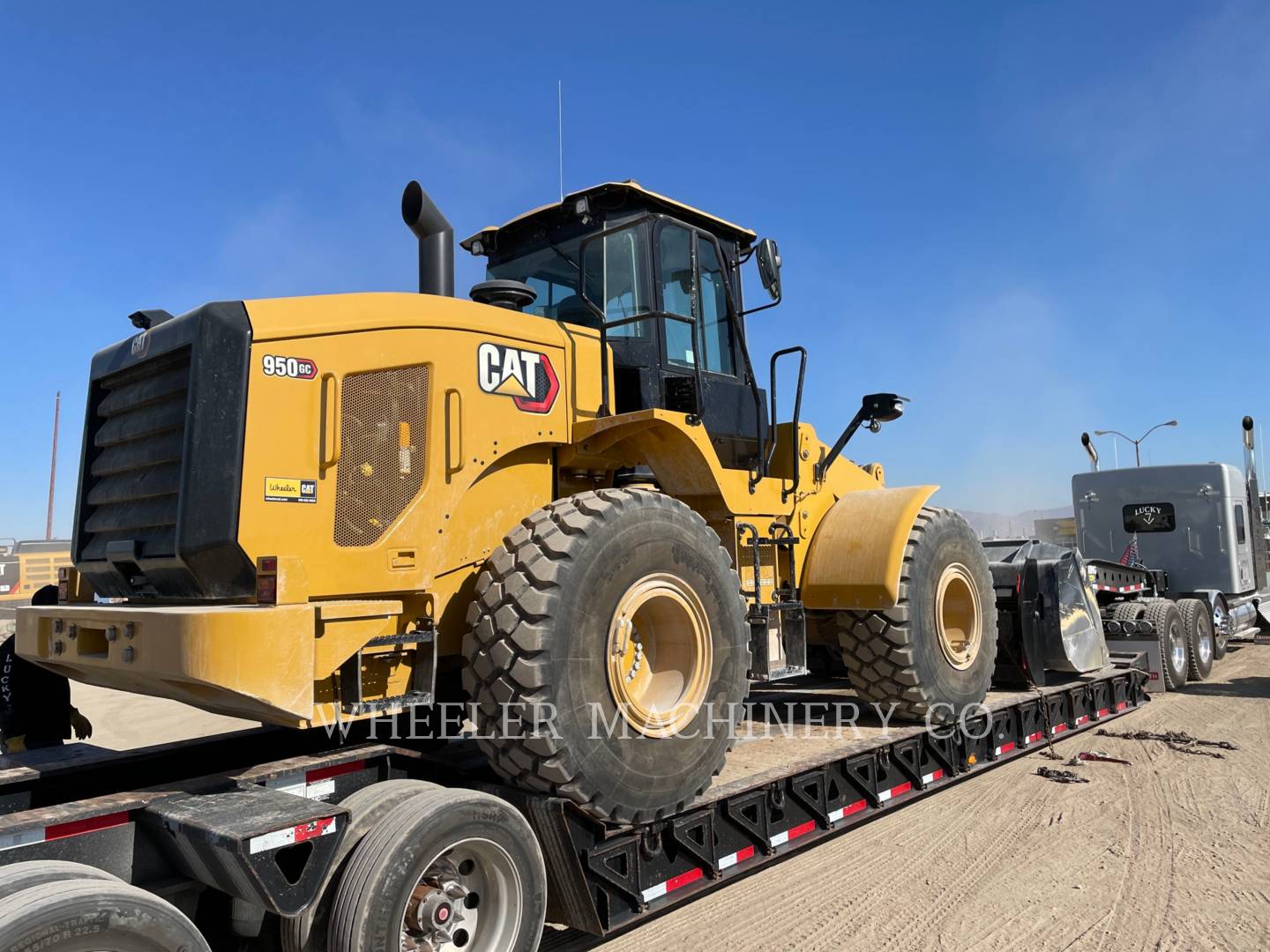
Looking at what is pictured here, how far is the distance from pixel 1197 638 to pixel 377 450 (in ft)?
37.9

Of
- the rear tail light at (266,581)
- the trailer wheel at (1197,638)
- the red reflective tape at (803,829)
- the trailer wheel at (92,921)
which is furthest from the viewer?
the trailer wheel at (1197,638)

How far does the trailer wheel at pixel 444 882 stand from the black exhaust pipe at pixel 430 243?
2587 millimetres

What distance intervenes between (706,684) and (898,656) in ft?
6.72

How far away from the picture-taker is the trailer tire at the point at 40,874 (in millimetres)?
2627

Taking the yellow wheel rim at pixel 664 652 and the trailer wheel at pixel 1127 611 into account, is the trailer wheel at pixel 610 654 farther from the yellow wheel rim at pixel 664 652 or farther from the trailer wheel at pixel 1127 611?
the trailer wheel at pixel 1127 611

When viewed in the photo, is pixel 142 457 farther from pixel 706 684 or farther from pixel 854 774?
pixel 854 774

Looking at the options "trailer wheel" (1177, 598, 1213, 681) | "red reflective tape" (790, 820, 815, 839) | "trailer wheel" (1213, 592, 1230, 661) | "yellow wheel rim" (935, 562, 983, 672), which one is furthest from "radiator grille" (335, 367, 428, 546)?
"trailer wheel" (1213, 592, 1230, 661)

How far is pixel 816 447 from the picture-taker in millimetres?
6613

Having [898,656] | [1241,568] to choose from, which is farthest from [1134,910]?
[1241,568]

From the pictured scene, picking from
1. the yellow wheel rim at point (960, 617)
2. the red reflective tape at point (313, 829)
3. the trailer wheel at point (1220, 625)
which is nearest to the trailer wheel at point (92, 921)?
the red reflective tape at point (313, 829)

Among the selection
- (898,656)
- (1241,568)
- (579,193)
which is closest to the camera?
(579,193)

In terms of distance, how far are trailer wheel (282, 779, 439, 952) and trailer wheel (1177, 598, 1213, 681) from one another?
11.1 m

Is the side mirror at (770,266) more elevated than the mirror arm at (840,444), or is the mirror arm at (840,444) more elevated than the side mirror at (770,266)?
the side mirror at (770,266)

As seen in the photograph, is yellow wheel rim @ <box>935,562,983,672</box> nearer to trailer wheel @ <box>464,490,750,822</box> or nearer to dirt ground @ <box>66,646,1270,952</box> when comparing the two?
dirt ground @ <box>66,646,1270,952</box>
